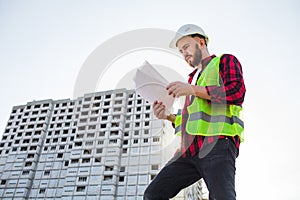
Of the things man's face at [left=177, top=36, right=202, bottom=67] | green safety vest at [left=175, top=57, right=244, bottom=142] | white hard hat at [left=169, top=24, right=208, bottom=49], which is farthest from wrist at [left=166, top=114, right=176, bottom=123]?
white hard hat at [left=169, top=24, right=208, bottom=49]

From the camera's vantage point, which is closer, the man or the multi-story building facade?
the man

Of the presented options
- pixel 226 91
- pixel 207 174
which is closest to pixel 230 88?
pixel 226 91

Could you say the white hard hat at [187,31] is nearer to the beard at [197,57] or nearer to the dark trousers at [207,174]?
the beard at [197,57]

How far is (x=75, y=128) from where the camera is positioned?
46406mm

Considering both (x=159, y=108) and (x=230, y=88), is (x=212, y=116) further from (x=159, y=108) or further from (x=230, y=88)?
(x=159, y=108)

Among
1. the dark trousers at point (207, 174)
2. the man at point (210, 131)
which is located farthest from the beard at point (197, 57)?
the dark trousers at point (207, 174)

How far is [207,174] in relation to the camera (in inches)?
55.4

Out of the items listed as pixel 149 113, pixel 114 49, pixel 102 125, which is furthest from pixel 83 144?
pixel 114 49

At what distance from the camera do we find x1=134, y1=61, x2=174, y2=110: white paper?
1772mm

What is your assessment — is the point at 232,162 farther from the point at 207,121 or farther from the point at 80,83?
the point at 80,83

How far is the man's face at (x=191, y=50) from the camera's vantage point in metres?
1.79

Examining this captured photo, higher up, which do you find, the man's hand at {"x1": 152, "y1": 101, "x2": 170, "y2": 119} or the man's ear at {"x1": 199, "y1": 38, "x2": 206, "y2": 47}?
the man's ear at {"x1": 199, "y1": 38, "x2": 206, "y2": 47}

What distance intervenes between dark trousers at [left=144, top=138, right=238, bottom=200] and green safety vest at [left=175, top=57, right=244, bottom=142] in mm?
79

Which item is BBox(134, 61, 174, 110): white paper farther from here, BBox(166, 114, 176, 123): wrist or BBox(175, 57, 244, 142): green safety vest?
BBox(175, 57, 244, 142): green safety vest
